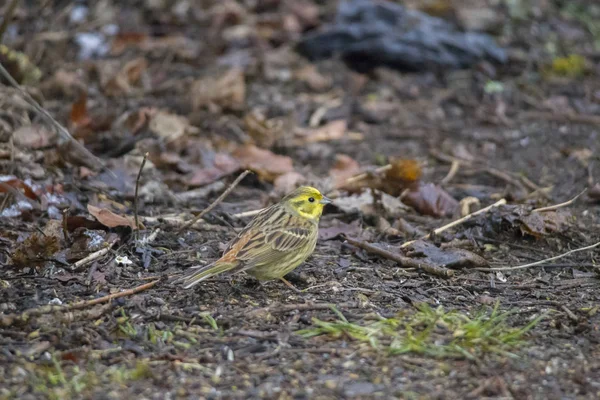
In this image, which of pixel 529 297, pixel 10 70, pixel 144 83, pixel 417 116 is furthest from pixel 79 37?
pixel 529 297

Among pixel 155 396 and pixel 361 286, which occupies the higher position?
pixel 155 396

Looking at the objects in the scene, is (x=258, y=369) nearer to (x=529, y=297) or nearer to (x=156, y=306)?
(x=156, y=306)

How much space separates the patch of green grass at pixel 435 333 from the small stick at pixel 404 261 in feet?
2.18

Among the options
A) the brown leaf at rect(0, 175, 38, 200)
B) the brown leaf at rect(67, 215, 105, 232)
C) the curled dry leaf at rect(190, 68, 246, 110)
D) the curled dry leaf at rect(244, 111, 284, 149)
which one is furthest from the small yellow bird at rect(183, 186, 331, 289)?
the curled dry leaf at rect(190, 68, 246, 110)

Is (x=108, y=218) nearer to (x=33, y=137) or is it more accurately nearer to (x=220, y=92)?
(x=33, y=137)

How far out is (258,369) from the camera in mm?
3838

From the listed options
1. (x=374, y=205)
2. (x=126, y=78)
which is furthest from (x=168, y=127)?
(x=374, y=205)

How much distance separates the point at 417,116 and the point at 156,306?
203 inches

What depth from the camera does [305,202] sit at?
17.4 ft

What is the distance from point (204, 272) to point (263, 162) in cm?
262

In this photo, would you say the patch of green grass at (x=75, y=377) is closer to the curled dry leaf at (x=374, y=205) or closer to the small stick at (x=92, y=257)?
the small stick at (x=92, y=257)

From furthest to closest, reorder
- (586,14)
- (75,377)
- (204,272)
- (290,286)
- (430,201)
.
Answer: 1. (586,14)
2. (430,201)
3. (290,286)
4. (204,272)
5. (75,377)

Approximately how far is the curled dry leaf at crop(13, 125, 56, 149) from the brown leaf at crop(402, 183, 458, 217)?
2801 millimetres

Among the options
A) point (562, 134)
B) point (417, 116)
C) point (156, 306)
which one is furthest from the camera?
point (417, 116)
